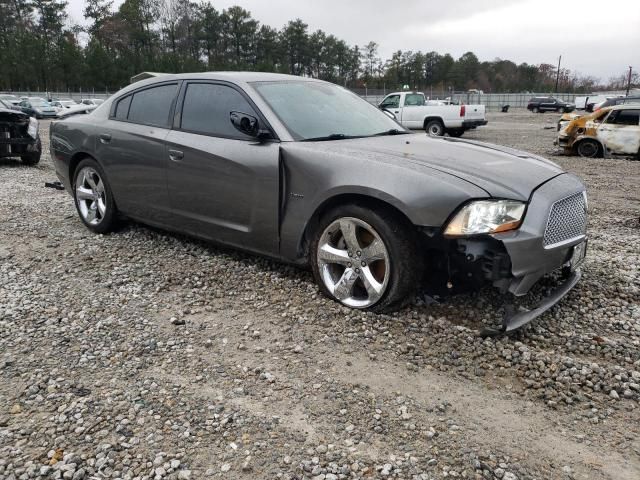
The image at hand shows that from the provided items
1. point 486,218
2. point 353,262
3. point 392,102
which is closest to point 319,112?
point 353,262

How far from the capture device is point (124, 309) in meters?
3.58

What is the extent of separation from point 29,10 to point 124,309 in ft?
288

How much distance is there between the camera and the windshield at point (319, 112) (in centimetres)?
387

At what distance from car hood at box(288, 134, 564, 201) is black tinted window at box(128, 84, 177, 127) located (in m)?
1.55

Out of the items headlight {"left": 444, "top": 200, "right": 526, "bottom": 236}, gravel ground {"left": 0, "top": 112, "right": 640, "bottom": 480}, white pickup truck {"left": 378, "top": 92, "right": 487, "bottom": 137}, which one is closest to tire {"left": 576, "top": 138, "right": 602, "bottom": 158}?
white pickup truck {"left": 378, "top": 92, "right": 487, "bottom": 137}

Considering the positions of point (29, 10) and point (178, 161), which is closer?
point (178, 161)

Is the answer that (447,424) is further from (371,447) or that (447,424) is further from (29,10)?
(29,10)

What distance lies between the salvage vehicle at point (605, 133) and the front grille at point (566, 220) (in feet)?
35.6

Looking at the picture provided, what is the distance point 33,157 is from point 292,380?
387 inches

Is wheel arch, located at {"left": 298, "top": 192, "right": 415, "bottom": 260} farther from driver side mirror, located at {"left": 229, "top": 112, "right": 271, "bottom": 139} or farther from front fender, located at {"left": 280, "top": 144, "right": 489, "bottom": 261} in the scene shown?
driver side mirror, located at {"left": 229, "top": 112, "right": 271, "bottom": 139}

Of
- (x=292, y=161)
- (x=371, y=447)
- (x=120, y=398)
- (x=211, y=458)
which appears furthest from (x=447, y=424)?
(x=292, y=161)

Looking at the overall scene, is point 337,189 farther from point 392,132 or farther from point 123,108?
point 123,108

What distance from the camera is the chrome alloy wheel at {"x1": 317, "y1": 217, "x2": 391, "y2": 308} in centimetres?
329

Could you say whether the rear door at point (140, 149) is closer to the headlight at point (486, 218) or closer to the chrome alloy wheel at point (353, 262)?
the chrome alloy wheel at point (353, 262)
